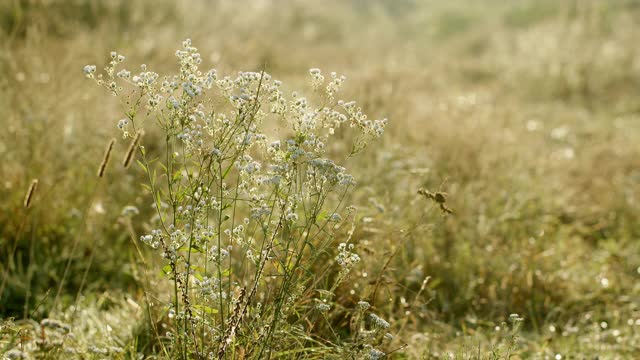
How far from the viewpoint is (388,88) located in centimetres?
625

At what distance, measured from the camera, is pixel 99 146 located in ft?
15.3

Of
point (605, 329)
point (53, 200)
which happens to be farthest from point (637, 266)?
point (53, 200)

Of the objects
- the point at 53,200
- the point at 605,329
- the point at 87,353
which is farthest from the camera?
the point at 53,200

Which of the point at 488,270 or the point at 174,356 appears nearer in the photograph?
the point at 174,356

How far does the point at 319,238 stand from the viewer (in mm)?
3504

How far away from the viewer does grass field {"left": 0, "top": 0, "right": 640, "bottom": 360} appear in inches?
96.0

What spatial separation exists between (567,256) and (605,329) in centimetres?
87

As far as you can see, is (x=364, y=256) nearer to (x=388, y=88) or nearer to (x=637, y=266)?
(x=637, y=266)

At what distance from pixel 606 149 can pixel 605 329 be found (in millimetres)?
3800

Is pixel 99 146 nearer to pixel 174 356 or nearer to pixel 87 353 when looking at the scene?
pixel 87 353

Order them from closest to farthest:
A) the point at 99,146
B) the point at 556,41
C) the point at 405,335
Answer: the point at 405,335 < the point at 99,146 < the point at 556,41

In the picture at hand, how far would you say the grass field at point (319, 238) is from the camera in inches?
96.0

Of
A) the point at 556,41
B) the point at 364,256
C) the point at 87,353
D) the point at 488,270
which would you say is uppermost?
the point at 556,41

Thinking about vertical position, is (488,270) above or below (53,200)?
above
